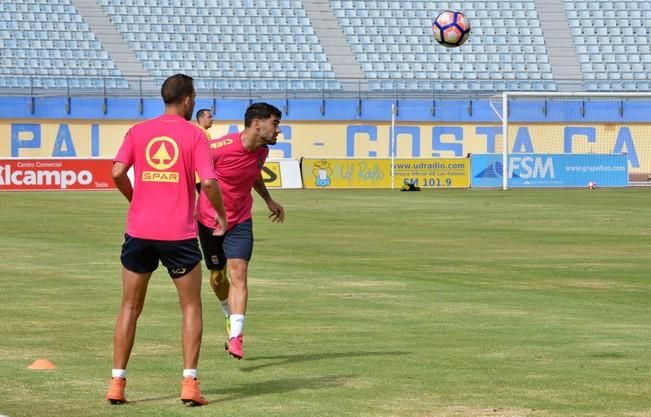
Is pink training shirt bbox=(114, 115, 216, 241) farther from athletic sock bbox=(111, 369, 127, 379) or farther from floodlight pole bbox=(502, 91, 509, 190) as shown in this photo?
floodlight pole bbox=(502, 91, 509, 190)

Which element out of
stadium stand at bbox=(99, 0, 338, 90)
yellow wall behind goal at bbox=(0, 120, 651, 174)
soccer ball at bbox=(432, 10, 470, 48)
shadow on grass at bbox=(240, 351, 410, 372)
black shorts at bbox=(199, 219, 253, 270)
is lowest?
shadow on grass at bbox=(240, 351, 410, 372)

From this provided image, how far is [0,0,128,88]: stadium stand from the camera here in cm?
5572

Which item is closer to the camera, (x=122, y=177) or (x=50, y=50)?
(x=122, y=177)

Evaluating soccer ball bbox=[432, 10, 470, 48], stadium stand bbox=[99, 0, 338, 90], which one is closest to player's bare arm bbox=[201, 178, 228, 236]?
soccer ball bbox=[432, 10, 470, 48]

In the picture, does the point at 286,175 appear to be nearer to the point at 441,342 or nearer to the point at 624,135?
the point at 624,135

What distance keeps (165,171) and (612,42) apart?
188 feet

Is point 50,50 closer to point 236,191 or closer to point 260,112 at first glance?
point 236,191

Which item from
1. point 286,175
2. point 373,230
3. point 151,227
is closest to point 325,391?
point 151,227

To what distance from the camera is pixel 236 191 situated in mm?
11617

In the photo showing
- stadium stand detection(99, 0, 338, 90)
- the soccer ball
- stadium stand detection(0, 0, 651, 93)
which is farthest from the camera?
stadium stand detection(99, 0, 338, 90)

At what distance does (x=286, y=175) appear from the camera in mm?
53406

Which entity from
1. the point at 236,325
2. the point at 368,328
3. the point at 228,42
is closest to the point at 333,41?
the point at 228,42

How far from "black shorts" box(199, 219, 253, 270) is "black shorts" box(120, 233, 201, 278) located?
2.55 meters

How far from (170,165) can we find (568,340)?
4647 mm
